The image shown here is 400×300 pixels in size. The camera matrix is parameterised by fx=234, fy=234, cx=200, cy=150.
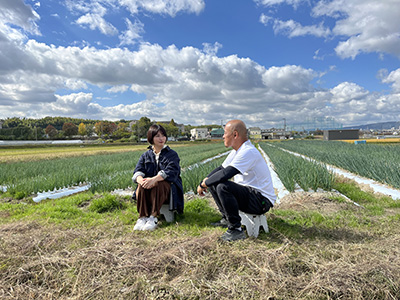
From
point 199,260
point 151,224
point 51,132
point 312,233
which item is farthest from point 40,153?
point 51,132

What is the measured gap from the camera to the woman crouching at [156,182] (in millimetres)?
2697

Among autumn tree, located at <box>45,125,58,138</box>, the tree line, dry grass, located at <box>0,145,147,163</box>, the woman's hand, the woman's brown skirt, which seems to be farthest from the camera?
autumn tree, located at <box>45,125,58,138</box>

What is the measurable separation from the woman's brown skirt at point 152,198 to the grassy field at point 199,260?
249 mm

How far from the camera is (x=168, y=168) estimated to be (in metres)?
2.76

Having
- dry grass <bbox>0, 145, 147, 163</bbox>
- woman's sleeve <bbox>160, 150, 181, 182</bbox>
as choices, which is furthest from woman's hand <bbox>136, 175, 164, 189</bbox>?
dry grass <bbox>0, 145, 147, 163</bbox>

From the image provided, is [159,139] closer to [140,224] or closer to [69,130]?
[140,224]

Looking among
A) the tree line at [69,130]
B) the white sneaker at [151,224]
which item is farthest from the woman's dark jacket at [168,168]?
the tree line at [69,130]

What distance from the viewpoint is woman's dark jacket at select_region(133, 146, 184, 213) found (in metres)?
2.77

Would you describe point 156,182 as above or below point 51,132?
below

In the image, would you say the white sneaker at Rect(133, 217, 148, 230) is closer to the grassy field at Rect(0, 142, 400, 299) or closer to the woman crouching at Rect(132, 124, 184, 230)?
the woman crouching at Rect(132, 124, 184, 230)

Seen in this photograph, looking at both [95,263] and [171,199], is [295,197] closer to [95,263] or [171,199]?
[171,199]

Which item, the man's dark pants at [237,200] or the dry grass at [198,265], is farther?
the man's dark pants at [237,200]

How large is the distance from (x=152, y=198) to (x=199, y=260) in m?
1.07

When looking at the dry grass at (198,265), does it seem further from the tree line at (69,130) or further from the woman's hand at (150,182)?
the tree line at (69,130)
